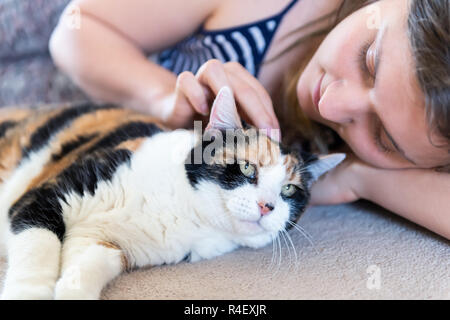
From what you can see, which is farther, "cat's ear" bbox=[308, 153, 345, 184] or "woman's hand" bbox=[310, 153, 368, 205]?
"woman's hand" bbox=[310, 153, 368, 205]

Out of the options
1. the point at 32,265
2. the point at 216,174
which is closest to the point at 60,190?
the point at 32,265

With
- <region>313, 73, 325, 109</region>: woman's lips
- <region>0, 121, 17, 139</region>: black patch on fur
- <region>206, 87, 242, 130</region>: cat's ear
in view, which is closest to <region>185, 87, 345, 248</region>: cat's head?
<region>206, 87, 242, 130</region>: cat's ear

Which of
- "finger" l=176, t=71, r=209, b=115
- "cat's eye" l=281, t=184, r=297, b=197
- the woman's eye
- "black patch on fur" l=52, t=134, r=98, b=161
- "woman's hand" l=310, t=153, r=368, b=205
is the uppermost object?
the woman's eye

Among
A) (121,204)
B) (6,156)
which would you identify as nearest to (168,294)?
(121,204)

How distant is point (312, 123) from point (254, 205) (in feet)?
1.73

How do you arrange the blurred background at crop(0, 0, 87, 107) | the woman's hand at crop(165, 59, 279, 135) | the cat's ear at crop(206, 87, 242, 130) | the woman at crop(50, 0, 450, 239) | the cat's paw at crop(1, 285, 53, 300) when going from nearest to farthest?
1. the cat's paw at crop(1, 285, 53, 300)
2. the woman at crop(50, 0, 450, 239)
3. the cat's ear at crop(206, 87, 242, 130)
4. the woman's hand at crop(165, 59, 279, 135)
5. the blurred background at crop(0, 0, 87, 107)

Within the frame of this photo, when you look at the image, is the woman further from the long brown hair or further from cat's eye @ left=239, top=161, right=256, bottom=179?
cat's eye @ left=239, top=161, right=256, bottom=179

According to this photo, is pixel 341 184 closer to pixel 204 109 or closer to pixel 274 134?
pixel 274 134

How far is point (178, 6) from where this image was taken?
132 cm

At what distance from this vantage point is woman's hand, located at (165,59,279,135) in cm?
105

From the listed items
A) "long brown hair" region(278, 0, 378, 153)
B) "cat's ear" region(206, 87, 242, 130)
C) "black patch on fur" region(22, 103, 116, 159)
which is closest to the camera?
"cat's ear" region(206, 87, 242, 130)

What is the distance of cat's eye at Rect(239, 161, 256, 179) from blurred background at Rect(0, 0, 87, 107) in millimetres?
1050

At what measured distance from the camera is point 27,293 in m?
0.71

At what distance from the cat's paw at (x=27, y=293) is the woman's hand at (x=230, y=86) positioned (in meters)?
0.58
